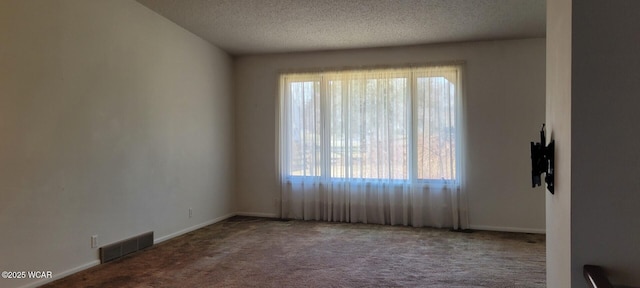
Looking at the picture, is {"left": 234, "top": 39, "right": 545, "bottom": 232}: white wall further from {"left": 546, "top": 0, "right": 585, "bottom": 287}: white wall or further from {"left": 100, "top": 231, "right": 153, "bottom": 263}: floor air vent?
→ {"left": 100, "top": 231, "right": 153, "bottom": 263}: floor air vent

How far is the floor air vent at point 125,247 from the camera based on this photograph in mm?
3521

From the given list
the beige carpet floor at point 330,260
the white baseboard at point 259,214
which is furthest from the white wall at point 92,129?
the white baseboard at point 259,214

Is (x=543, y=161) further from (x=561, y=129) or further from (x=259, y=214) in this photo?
(x=259, y=214)

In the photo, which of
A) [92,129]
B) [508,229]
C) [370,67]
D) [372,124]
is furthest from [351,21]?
[508,229]

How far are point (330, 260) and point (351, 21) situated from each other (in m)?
2.67

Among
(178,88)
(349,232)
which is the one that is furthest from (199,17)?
(349,232)

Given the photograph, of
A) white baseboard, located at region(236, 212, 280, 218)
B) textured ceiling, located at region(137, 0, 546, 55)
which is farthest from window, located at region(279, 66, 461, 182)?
white baseboard, located at region(236, 212, 280, 218)

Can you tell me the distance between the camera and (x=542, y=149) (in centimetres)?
166

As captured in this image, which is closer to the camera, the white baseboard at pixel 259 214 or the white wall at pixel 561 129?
the white wall at pixel 561 129

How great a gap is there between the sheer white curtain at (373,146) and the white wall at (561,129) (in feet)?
11.4

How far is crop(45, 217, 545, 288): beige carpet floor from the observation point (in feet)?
10.2
